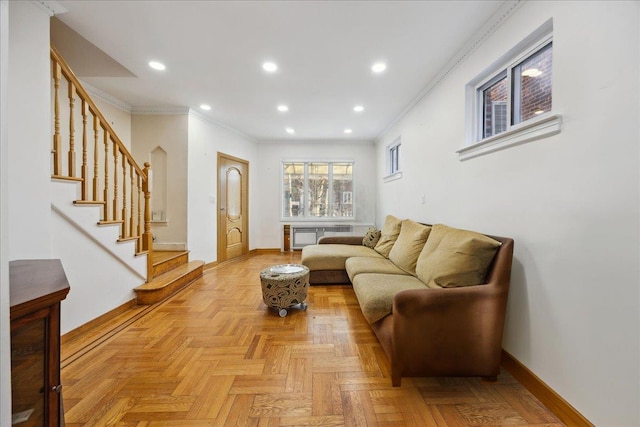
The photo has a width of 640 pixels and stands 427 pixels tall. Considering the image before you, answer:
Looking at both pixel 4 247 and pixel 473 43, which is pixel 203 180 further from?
pixel 473 43

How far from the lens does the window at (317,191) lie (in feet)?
20.0

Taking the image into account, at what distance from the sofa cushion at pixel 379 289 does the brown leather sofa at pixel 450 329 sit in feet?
0.67

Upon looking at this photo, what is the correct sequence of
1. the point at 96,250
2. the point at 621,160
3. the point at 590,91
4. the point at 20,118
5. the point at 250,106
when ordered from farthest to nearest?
the point at 250,106, the point at 96,250, the point at 20,118, the point at 590,91, the point at 621,160

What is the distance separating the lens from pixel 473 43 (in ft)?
7.22

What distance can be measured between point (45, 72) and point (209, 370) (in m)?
2.47

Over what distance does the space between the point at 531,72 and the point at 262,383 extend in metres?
2.74

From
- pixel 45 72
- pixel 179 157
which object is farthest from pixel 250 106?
pixel 45 72

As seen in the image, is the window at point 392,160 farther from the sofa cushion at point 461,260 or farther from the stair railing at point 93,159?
the stair railing at point 93,159

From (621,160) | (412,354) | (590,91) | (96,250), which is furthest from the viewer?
(96,250)

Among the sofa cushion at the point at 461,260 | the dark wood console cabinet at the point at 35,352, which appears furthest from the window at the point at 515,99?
the dark wood console cabinet at the point at 35,352

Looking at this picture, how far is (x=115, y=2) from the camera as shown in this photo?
190 cm

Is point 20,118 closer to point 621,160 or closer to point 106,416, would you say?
point 106,416

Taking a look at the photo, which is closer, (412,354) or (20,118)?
(412,354)

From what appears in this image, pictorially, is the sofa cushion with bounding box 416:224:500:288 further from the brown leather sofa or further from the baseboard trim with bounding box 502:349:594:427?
the baseboard trim with bounding box 502:349:594:427
